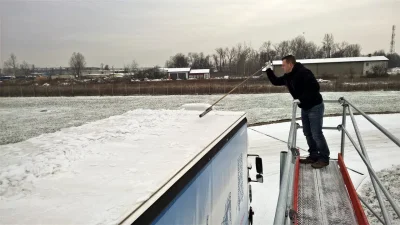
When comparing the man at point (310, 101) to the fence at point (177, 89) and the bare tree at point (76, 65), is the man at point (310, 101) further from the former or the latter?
the bare tree at point (76, 65)

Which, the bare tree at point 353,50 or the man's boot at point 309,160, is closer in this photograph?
the man's boot at point 309,160

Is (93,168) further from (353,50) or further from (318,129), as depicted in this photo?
(353,50)

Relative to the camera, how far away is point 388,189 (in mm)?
8352

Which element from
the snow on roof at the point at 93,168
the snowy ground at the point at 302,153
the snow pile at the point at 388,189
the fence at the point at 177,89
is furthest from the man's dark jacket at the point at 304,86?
the fence at the point at 177,89

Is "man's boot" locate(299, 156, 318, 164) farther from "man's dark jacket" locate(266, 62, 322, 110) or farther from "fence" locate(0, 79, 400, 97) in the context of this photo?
"fence" locate(0, 79, 400, 97)

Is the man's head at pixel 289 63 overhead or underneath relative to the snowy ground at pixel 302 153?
overhead

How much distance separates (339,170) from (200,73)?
81945 millimetres

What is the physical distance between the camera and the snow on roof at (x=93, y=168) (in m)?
1.48

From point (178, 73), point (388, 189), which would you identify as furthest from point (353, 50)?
point (388, 189)

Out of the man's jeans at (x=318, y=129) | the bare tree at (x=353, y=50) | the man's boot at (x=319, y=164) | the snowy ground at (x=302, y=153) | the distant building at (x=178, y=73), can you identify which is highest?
the bare tree at (x=353, y=50)

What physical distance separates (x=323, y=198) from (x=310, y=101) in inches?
59.3

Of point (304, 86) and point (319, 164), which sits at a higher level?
point (304, 86)

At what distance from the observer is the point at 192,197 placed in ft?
7.22

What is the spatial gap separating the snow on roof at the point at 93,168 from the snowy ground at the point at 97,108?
20.4 m
